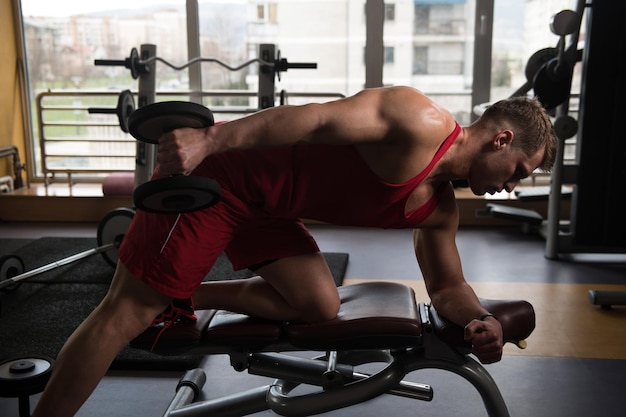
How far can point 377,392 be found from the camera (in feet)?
4.95

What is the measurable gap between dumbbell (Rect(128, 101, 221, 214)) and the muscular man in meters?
0.13

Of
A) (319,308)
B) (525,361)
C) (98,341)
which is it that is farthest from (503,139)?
(525,361)

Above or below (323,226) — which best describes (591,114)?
above

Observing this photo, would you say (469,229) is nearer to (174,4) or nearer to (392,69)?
(392,69)

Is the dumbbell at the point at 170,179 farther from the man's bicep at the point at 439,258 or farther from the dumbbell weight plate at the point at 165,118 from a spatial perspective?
the man's bicep at the point at 439,258

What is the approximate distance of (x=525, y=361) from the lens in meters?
2.25

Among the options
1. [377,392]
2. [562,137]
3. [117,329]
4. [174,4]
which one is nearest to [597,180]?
[562,137]

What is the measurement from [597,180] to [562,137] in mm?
287

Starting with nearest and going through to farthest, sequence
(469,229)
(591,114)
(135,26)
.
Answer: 1. (591,114)
2. (469,229)
3. (135,26)

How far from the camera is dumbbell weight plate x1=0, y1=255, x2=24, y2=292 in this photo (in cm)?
289

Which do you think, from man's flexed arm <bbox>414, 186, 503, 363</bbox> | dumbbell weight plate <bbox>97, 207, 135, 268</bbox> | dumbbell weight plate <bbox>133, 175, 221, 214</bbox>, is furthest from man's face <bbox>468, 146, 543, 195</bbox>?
dumbbell weight plate <bbox>97, 207, 135, 268</bbox>

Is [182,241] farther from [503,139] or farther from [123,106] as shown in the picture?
[123,106]

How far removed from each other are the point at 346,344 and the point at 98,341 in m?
0.55

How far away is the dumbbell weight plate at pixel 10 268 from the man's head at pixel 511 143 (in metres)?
2.27
